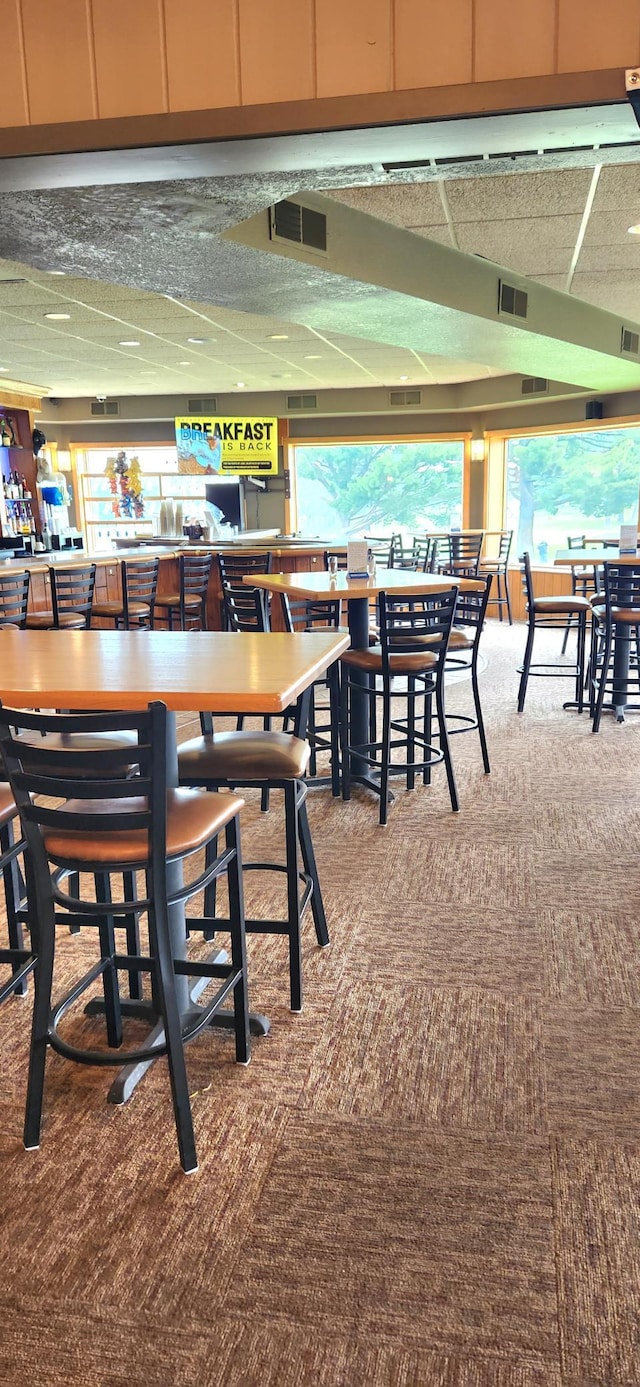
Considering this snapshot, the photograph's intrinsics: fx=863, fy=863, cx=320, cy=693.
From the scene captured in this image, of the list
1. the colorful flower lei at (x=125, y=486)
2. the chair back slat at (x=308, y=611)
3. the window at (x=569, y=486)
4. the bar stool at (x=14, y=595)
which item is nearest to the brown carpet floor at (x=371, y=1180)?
the chair back slat at (x=308, y=611)

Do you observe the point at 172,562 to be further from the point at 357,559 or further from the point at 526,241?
the point at 526,241

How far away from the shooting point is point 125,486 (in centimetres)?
1262

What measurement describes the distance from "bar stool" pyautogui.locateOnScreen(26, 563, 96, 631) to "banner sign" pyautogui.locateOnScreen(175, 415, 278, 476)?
5420 mm

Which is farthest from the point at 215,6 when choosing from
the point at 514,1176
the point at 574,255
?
the point at 574,255

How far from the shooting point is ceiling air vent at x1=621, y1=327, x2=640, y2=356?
7.87m

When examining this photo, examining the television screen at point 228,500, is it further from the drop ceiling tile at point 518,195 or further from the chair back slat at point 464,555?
the drop ceiling tile at point 518,195

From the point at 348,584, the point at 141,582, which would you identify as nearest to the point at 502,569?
the point at 141,582

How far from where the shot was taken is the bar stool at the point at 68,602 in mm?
5566

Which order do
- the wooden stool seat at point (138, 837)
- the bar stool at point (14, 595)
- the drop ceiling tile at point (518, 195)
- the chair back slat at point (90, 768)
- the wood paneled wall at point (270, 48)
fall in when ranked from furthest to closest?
the bar stool at point (14, 595) < the drop ceiling tile at point (518, 195) < the wood paneled wall at point (270, 48) < the wooden stool seat at point (138, 837) < the chair back slat at point (90, 768)

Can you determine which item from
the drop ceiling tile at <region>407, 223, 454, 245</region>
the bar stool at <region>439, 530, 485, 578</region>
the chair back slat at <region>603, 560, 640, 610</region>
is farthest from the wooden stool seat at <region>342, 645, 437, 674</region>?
the bar stool at <region>439, 530, 485, 578</region>

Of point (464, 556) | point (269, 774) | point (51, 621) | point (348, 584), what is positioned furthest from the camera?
point (464, 556)

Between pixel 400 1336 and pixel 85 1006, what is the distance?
4.15 feet

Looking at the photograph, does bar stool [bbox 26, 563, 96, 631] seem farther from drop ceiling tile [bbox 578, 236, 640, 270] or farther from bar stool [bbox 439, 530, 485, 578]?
drop ceiling tile [bbox 578, 236, 640, 270]

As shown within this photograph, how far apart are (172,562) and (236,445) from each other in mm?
4147
